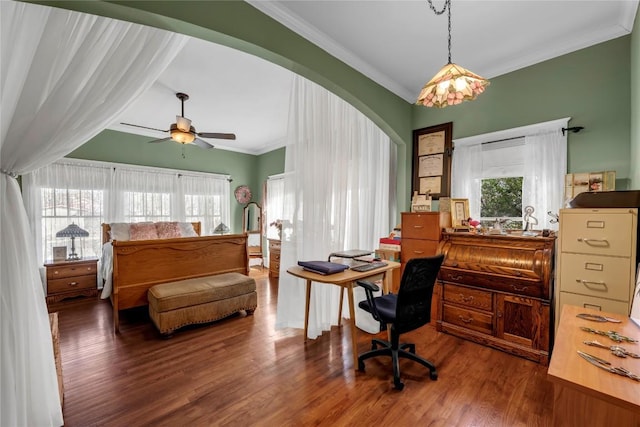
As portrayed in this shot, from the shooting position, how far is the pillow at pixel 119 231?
4414 millimetres

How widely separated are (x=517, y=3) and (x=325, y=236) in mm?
2510

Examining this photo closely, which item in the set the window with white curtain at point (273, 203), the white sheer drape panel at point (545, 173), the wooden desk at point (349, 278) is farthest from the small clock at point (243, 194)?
the white sheer drape panel at point (545, 173)

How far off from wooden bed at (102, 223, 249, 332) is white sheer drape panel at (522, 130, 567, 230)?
3.54 meters

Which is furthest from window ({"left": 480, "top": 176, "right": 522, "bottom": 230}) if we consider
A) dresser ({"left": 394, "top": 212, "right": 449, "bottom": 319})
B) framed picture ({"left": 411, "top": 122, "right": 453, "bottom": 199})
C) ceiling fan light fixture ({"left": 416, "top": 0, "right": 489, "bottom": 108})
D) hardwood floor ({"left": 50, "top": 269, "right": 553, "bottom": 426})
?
ceiling fan light fixture ({"left": 416, "top": 0, "right": 489, "bottom": 108})

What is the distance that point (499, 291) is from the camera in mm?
2418

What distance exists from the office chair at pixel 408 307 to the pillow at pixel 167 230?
13.5ft

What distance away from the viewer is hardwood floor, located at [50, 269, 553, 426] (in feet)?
5.43

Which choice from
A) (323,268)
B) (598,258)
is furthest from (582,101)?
(323,268)

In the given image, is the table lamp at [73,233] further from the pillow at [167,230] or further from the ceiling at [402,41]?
the ceiling at [402,41]

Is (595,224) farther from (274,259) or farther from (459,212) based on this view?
(274,259)

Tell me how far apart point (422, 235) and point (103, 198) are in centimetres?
532

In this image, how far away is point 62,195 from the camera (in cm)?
436

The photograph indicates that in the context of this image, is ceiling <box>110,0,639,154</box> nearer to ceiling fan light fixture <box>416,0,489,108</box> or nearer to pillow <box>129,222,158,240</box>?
ceiling fan light fixture <box>416,0,489,108</box>

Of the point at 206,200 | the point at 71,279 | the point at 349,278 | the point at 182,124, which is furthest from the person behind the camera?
the point at 206,200
